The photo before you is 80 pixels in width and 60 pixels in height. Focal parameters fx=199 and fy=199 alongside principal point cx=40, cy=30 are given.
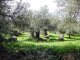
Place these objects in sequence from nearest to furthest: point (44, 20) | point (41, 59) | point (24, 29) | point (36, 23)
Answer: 1. point (41, 59)
2. point (24, 29)
3. point (36, 23)
4. point (44, 20)

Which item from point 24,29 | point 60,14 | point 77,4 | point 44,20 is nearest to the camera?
point 24,29

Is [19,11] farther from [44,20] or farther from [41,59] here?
[44,20]

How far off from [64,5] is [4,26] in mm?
8475

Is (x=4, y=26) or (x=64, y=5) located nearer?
(x=4, y=26)

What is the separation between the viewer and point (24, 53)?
13.0 meters

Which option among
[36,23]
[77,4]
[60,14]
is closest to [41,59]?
[77,4]

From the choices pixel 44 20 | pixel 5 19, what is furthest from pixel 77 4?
pixel 44 20

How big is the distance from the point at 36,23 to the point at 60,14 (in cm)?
2882

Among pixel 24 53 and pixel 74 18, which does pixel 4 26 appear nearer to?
pixel 24 53

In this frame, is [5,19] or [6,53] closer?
[6,53]

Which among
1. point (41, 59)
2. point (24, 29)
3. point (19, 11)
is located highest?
point (19, 11)

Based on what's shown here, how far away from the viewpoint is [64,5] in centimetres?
2039

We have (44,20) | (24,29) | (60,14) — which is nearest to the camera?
(24,29)

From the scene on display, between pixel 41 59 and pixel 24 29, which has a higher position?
pixel 24 29
